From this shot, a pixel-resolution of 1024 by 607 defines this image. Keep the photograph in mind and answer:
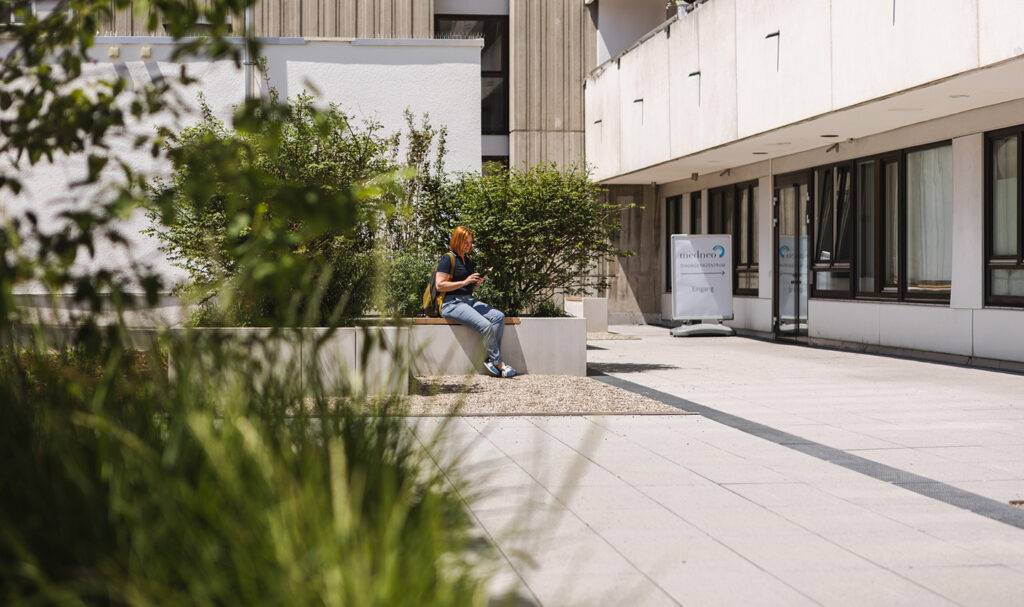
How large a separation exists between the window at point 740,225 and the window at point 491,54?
20.0ft

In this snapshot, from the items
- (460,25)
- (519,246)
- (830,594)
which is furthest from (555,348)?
(460,25)

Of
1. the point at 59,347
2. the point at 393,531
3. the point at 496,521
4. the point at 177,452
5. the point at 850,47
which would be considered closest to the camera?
the point at 393,531

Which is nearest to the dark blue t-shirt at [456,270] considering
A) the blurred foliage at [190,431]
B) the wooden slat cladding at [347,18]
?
the blurred foliage at [190,431]

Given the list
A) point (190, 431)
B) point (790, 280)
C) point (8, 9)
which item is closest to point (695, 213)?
point (790, 280)

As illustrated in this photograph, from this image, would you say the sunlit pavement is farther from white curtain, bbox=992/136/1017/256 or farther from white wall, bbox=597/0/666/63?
white wall, bbox=597/0/666/63

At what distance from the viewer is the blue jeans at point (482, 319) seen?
12484 mm

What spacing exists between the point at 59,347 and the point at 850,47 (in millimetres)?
13361

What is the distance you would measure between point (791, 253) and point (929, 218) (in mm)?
4710

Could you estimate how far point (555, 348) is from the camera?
13117mm

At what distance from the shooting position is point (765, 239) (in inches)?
906

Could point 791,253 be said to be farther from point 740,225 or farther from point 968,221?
point 968,221

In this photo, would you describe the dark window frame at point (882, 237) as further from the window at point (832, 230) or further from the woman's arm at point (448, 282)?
the woman's arm at point (448, 282)

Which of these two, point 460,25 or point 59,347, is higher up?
point 460,25

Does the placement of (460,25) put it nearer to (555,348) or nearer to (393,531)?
(555,348)
